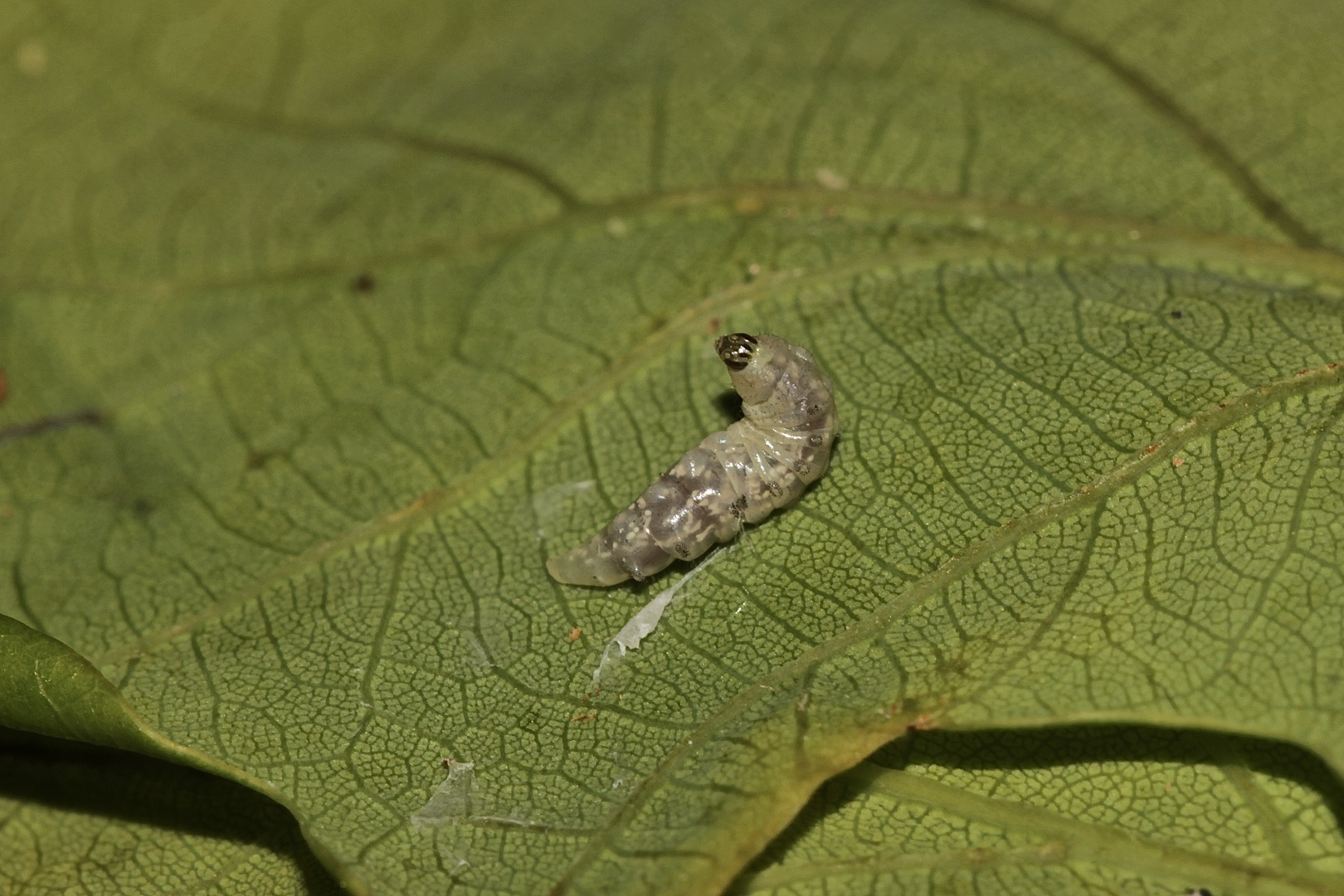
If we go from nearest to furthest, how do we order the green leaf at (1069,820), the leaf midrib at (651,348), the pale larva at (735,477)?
the green leaf at (1069,820) < the pale larva at (735,477) < the leaf midrib at (651,348)

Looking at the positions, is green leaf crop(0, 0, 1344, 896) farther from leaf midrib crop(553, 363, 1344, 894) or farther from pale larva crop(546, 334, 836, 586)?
pale larva crop(546, 334, 836, 586)

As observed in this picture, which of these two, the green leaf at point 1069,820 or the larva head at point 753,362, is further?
the larva head at point 753,362

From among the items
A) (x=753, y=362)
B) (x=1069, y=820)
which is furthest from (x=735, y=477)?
(x=1069, y=820)

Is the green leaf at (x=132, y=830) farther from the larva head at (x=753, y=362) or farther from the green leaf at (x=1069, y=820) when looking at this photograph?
the larva head at (x=753, y=362)

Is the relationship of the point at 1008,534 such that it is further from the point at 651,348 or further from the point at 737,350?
the point at 651,348

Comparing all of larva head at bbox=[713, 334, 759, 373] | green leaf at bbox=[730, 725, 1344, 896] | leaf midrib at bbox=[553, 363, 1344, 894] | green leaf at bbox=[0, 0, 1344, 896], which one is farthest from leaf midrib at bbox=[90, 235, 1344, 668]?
green leaf at bbox=[730, 725, 1344, 896]

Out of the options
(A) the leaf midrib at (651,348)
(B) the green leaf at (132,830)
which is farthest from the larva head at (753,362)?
(B) the green leaf at (132,830)

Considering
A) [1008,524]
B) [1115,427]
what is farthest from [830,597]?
[1115,427]
